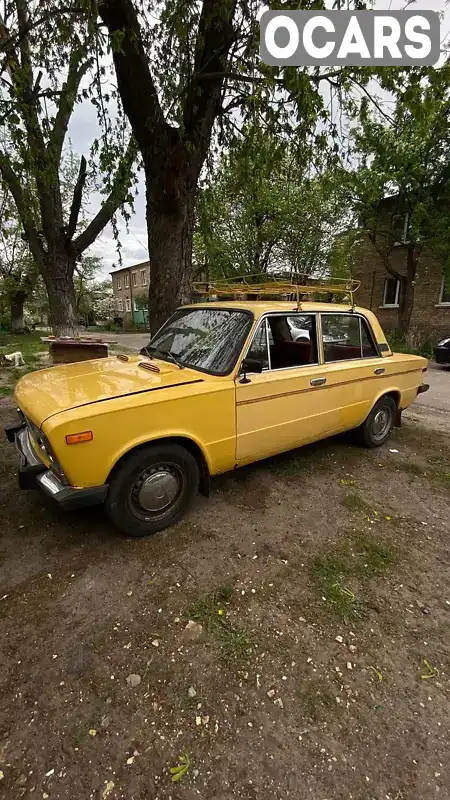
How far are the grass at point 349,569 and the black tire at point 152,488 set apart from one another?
117cm

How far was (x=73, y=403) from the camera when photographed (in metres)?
2.57

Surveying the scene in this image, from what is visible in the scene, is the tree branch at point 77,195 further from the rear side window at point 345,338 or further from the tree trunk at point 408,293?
the tree trunk at point 408,293

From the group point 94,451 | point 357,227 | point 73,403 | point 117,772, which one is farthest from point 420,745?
point 357,227

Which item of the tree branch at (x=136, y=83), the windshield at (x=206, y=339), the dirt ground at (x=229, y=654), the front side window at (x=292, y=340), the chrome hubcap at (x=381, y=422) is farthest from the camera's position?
the chrome hubcap at (x=381, y=422)

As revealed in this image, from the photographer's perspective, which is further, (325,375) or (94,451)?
(325,375)

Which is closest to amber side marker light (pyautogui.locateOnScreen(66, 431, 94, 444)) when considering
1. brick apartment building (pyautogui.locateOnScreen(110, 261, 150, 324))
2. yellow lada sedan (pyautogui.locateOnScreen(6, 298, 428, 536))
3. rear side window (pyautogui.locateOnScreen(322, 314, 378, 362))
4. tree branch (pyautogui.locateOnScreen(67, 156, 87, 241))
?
yellow lada sedan (pyautogui.locateOnScreen(6, 298, 428, 536))

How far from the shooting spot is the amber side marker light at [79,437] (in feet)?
7.86

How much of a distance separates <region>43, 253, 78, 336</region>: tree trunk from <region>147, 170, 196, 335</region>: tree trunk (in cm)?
422

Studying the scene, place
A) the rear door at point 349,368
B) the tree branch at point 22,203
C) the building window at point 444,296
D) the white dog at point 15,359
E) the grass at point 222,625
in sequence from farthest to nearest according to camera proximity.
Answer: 1. the building window at point 444,296
2. the white dog at point 15,359
3. the tree branch at point 22,203
4. the rear door at point 349,368
5. the grass at point 222,625

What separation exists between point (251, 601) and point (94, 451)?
1433mm

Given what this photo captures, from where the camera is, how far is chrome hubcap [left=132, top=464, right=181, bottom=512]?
9.29 feet

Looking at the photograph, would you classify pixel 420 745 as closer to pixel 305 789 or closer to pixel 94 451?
pixel 305 789

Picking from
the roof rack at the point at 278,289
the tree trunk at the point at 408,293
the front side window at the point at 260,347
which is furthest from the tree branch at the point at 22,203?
the tree trunk at the point at 408,293

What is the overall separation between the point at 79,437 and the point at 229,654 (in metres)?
1.57
